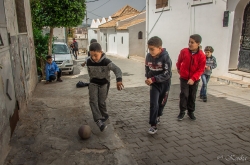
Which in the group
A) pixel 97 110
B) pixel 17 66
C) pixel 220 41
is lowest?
pixel 97 110

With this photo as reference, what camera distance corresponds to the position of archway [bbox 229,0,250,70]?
25.5 ft

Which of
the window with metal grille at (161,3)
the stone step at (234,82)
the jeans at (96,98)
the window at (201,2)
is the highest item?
the window with metal grille at (161,3)

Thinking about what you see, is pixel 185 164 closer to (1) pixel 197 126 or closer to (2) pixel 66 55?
(1) pixel 197 126

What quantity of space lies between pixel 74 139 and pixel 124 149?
840mm

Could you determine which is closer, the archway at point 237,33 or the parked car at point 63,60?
the archway at point 237,33

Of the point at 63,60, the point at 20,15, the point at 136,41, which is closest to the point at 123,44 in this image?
the point at 136,41

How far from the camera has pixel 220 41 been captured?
8398 mm

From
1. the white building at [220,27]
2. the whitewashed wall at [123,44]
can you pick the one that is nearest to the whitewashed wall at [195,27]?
the white building at [220,27]

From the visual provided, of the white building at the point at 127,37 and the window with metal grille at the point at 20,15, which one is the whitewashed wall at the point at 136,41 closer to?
the white building at the point at 127,37

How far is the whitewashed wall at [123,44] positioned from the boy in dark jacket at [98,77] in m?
17.2

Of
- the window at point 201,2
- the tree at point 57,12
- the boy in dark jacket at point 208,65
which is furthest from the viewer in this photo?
the window at point 201,2

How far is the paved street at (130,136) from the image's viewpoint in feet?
9.50

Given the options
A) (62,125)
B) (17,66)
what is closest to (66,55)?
(17,66)

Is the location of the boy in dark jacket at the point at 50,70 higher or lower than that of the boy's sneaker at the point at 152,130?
higher
